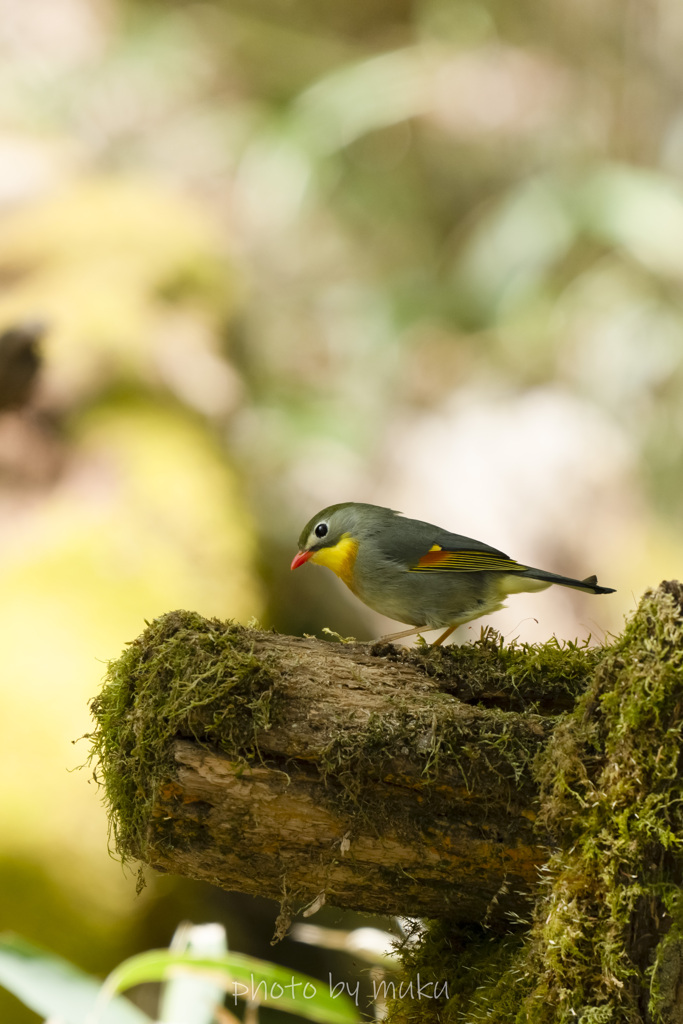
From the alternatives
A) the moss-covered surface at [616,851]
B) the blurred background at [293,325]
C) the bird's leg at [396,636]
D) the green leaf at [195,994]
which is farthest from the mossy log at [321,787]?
the blurred background at [293,325]

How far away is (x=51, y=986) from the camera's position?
73.7 inches

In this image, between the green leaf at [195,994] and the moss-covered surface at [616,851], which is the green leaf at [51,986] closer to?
the green leaf at [195,994]

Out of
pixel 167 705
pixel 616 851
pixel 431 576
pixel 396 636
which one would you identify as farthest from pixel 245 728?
pixel 431 576

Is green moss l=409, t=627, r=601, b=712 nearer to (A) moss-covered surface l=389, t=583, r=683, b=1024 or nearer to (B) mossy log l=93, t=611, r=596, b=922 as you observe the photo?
(B) mossy log l=93, t=611, r=596, b=922

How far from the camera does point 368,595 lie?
10.5 feet

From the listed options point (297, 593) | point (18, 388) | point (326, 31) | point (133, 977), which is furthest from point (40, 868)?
point (326, 31)

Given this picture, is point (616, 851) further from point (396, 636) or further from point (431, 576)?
point (431, 576)

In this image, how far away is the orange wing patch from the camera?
3111 mm

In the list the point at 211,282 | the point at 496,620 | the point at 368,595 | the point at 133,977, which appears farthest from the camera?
the point at 211,282

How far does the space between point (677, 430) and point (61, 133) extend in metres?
8.37

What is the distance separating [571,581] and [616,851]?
103cm

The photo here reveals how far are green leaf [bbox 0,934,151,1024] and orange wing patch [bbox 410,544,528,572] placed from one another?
167 cm

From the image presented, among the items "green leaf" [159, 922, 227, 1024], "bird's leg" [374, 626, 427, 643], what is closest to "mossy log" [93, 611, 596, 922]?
"green leaf" [159, 922, 227, 1024]

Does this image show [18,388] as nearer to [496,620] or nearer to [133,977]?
[496,620]
